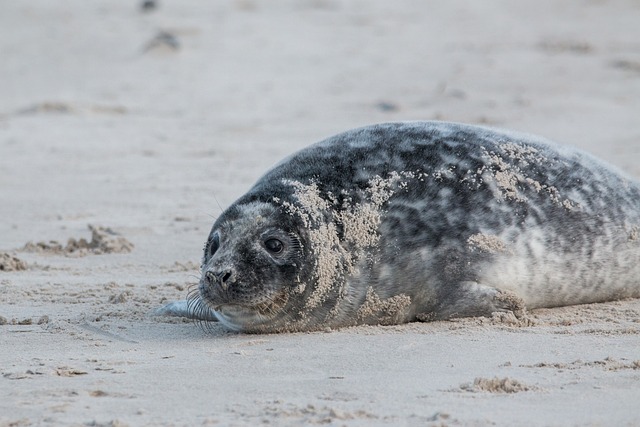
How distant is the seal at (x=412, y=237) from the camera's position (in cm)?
436

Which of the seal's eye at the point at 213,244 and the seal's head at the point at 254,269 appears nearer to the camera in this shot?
the seal's head at the point at 254,269

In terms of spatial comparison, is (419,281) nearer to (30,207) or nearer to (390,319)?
(390,319)

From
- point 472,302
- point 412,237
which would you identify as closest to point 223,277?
point 412,237

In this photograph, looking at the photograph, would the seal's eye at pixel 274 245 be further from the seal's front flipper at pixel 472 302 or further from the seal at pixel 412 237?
the seal's front flipper at pixel 472 302

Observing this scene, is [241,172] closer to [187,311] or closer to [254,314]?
[187,311]

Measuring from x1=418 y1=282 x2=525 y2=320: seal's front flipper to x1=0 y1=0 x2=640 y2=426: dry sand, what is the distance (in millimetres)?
98

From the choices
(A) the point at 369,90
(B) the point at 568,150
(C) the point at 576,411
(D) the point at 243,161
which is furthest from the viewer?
(A) the point at 369,90

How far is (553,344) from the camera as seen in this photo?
13.3 feet

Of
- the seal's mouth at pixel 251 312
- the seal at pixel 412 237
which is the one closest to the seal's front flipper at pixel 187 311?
the seal at pixel 412 237

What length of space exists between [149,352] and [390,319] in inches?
37.4

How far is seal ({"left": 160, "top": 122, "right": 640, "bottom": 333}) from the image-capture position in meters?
4.36

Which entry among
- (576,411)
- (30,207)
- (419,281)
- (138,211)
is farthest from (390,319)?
(30,207)

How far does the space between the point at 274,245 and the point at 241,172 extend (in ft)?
11.1

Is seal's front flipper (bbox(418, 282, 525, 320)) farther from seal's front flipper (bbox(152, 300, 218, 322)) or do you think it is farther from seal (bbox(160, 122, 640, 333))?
seal's front flipper (bbox(152, 300, 218, 322))
